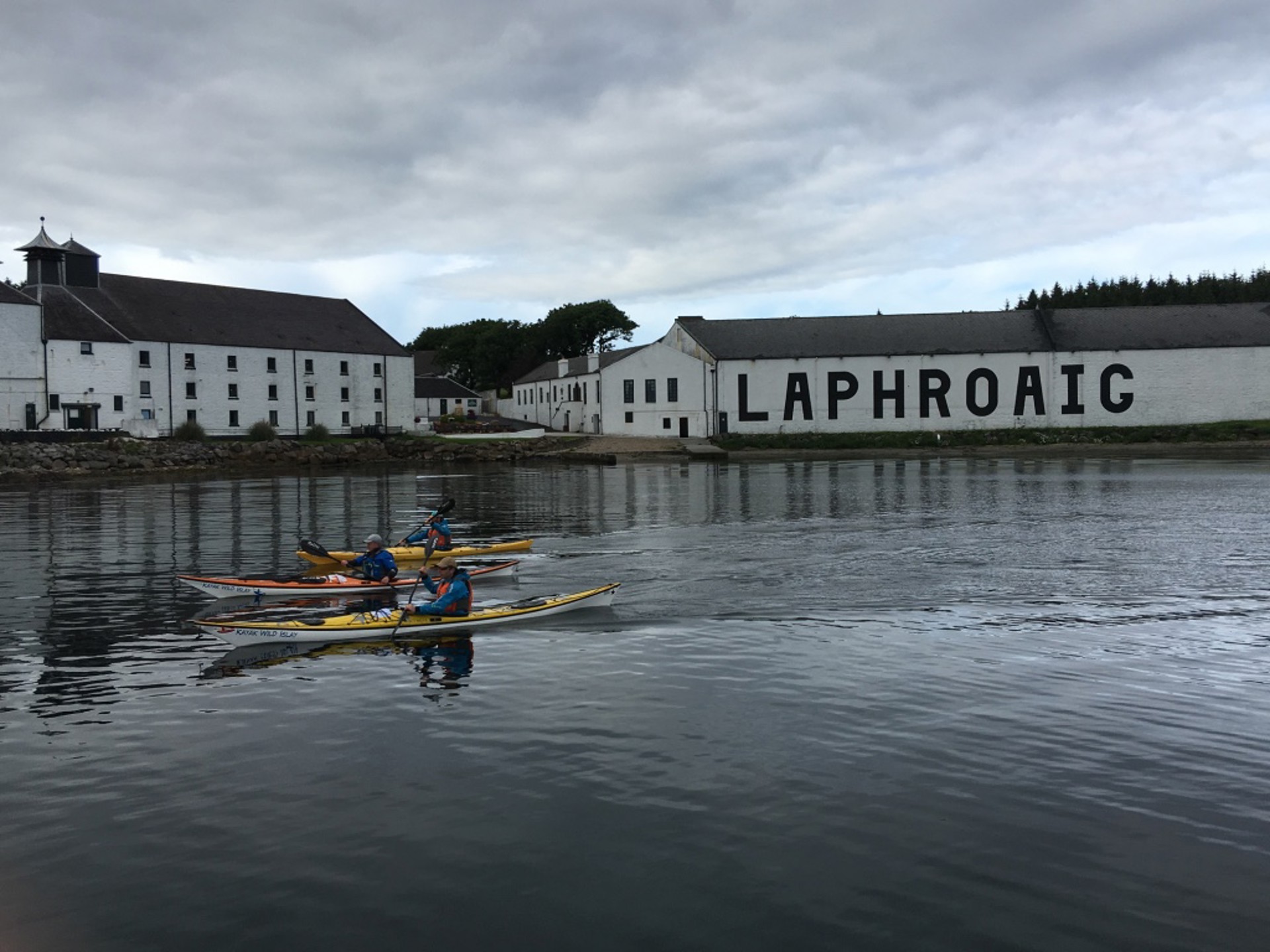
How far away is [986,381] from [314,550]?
2829 inches

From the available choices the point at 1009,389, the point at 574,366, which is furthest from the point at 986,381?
the point at 574,366

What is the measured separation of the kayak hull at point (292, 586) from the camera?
73.4 ft

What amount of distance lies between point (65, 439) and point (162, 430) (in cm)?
1052

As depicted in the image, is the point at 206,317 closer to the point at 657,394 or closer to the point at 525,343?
the point at 657,394

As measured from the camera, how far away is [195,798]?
451 inches

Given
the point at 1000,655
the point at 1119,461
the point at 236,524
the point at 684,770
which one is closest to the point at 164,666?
the point at 684,770

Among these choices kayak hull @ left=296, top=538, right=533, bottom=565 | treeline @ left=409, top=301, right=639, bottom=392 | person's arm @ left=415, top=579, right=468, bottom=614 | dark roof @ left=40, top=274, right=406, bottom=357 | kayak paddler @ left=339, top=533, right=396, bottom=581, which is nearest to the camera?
person's arm @ left=415, top=579, right=468, bottom=614

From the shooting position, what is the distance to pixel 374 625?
18.8 m

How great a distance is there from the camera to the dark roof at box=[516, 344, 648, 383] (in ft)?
309

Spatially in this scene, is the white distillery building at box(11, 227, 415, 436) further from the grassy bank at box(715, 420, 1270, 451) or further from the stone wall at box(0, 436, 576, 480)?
the grassy bank at box(715, 420, 1270, 451)

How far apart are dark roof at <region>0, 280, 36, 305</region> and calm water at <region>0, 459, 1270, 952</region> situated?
5491 centimetres

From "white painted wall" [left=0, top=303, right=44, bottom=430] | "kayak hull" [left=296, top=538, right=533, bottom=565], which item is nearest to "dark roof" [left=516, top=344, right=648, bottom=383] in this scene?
"white painted wall" [left=0, top=303, right=44, bottom=430]

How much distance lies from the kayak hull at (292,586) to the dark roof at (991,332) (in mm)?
65535

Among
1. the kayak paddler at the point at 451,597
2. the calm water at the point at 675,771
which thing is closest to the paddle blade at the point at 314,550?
the calm water at the point at 675,771
